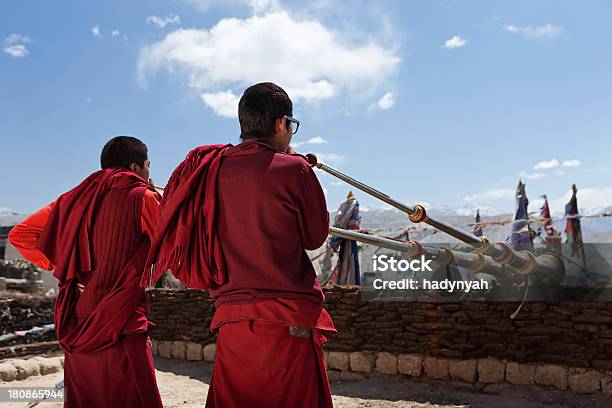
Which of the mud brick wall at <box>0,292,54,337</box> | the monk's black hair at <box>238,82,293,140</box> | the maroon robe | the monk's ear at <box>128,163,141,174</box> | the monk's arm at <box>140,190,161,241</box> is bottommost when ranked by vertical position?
the mud brick wall at <box>0,292,54,337</box>

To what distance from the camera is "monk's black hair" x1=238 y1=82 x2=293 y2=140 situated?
2.41 meters

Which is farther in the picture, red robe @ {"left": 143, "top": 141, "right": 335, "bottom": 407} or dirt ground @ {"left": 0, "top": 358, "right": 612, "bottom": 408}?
dirt ground @ {"left": 0, "top": 358, "right": 612, "bottom": 408}

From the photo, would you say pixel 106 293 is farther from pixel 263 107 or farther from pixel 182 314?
pixel 182 314

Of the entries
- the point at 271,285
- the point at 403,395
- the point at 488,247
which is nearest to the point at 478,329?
the point at 403,395

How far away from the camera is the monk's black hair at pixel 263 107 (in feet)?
7.92

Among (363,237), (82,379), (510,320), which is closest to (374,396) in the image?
(510,320)

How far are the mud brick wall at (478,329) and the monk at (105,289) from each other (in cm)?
413

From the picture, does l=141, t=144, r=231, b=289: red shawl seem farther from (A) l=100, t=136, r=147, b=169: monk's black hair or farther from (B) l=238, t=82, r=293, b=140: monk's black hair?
(A) l=100, t=136, r=147, b=169: monk's black hair

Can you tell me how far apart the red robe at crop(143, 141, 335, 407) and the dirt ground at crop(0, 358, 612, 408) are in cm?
392

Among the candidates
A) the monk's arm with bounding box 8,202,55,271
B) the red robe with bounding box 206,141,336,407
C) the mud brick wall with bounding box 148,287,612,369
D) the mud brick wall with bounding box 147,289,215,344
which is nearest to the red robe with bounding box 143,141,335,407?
the red robe with bounding box 206,141,336,407

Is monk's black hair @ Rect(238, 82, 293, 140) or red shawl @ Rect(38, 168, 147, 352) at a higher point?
monk's black hair @ Rect(238, 82, 293, 140)

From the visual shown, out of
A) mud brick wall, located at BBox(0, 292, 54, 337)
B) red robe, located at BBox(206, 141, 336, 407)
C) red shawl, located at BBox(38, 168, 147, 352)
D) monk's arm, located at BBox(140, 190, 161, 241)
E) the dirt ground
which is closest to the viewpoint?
red robe, located at BBox(206, 141, 336, 407)

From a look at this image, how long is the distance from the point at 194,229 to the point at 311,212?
0.53 meters

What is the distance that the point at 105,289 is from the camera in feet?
9.96
